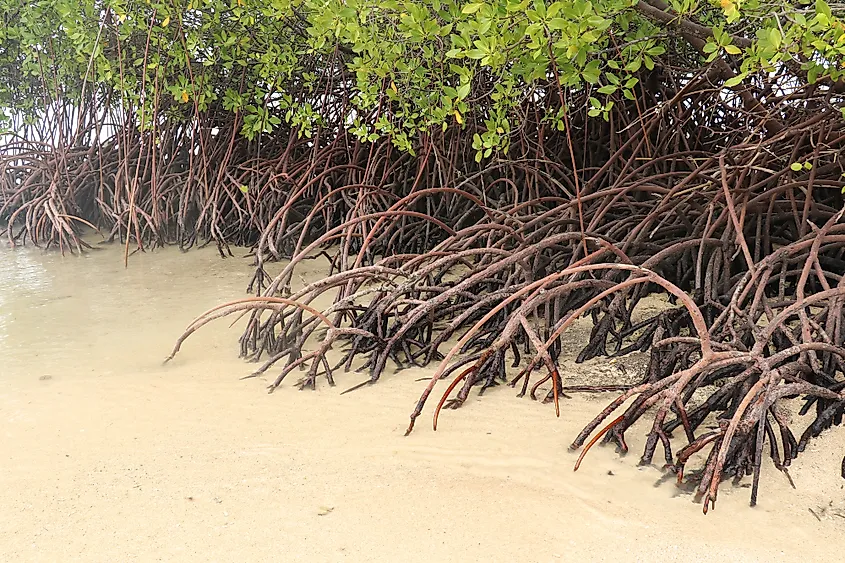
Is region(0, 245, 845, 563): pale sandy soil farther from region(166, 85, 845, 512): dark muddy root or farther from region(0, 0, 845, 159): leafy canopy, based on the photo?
region(0, 0, 845, 159): leafy canopy

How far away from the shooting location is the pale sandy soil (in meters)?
1.45

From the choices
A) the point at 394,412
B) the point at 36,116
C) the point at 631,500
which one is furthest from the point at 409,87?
the point at 36,116

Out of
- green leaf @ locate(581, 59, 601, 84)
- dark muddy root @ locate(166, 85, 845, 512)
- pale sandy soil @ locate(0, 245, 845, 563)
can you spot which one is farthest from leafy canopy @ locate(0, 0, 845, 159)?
pale sandy soil @ locate(0, 245, 845, 563)

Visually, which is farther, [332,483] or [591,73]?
[591,73]

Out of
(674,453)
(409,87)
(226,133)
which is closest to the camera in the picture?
(674,453)

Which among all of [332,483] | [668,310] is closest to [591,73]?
[668,310]

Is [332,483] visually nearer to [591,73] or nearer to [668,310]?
[668,310]

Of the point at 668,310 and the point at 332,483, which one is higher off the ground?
the point at 668,310

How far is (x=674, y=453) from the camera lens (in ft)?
5.68

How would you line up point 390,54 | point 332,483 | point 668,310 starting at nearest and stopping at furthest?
point 332,483, point 668,310, point 390,54

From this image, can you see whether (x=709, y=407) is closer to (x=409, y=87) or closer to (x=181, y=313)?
(x=409, y=87)

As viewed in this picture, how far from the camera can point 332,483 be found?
169cm

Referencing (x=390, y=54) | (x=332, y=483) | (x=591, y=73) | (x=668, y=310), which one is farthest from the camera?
(x=390, y=54)

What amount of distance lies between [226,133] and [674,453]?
11.8 ft
